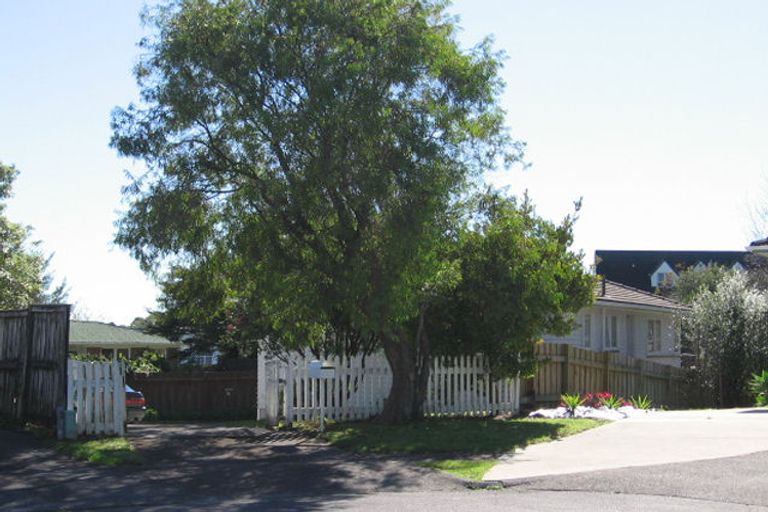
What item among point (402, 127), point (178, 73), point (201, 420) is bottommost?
point (201, 420)

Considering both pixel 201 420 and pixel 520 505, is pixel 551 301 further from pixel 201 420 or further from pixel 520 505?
pixel 201 420

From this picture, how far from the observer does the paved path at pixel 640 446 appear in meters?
12.6

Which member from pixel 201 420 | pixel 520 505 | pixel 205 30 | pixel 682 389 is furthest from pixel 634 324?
pixel 520 505

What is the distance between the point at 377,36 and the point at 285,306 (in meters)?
4.96

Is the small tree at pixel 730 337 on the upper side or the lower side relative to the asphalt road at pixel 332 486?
upper

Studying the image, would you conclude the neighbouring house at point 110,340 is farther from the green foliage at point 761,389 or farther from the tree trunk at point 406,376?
the green foliage at point 761,389

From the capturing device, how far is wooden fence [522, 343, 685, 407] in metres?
22.4

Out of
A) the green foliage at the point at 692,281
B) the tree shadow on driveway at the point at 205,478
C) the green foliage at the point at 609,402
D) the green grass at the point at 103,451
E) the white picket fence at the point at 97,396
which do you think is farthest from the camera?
the green foliage at the point at 692,281

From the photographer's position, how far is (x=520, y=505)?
9.95m

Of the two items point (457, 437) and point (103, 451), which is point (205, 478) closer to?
point (103, 451)

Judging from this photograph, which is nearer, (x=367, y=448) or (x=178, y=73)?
(x=367, y=448)

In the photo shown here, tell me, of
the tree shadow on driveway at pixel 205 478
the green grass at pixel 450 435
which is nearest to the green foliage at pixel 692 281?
the green grass at pixel 450 435

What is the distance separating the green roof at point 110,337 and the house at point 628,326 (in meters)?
18.1

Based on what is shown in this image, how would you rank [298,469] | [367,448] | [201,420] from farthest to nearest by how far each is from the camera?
[201,420]
[367,448]
[298,469]
